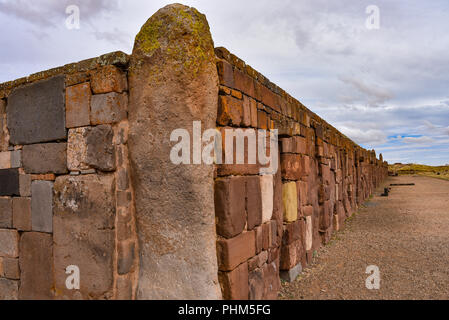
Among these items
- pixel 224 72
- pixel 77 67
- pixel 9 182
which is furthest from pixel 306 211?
pixel 9 182

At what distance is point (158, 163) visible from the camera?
2.88 meters

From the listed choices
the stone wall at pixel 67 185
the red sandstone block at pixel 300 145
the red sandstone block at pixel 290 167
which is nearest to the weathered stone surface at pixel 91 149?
the stone wall at pixel 67 185

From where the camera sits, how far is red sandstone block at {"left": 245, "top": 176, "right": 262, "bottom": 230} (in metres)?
3.34

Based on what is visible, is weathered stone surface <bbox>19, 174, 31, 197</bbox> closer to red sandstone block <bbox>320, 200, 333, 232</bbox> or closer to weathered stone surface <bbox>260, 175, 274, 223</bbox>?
weathered stone surface <bbox>260, 175, 274, 223</bbox>

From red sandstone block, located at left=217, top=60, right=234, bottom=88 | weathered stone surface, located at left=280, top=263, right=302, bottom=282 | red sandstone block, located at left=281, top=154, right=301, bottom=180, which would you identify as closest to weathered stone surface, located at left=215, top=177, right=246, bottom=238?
red sandstone block, located at left=217, top=60, right=234, bottom=88

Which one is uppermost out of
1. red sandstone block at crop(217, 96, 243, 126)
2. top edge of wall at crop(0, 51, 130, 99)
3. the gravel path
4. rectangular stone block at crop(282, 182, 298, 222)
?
top edge of wall at crop(0, 51, 130, 99)

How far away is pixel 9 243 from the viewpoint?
388 cm

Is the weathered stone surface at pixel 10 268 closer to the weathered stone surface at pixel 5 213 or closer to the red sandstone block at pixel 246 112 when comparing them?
the weathered stone surface at pixel 5 213

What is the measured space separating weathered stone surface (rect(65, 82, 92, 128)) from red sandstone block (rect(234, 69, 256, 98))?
4.72 ft

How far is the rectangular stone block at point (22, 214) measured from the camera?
3.68 metres

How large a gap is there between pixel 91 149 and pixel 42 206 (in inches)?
40.9

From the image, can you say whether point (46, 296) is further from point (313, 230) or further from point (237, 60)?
point (313, 230)

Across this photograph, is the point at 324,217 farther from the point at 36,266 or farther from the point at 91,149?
the point at 36,266
